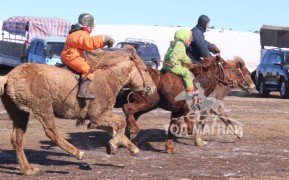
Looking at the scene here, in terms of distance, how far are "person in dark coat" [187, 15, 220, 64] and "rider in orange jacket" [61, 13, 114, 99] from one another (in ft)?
12.0

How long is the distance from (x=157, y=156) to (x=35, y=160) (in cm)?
207

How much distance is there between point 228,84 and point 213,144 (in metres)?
1.18

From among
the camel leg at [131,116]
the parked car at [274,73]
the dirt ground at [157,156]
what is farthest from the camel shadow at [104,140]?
the parked car at [274,73]

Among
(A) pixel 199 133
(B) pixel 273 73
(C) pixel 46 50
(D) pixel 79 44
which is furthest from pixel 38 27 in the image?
(D) pixel 79 44

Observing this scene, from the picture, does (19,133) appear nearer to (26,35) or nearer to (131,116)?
(131,116)

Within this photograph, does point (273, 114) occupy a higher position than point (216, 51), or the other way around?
point (216, 51)

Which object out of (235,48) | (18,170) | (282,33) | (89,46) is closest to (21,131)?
(18,170)

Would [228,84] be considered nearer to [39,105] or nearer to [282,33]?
[39,105]

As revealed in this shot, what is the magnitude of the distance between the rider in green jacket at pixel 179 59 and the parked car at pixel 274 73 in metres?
13.9

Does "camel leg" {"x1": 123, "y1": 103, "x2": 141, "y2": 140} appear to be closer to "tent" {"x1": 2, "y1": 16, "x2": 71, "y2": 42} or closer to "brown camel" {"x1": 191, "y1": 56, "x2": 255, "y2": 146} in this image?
"brown camel" {"x1": 191, "y1": 56, "x2": 255, "y2": 146}

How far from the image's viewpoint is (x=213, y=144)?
13.6 metres

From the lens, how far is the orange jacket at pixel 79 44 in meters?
9.84

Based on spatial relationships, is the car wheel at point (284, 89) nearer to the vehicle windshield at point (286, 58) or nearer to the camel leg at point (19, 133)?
the vehicle windshield at point (286, 58)

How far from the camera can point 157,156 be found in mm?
11984
